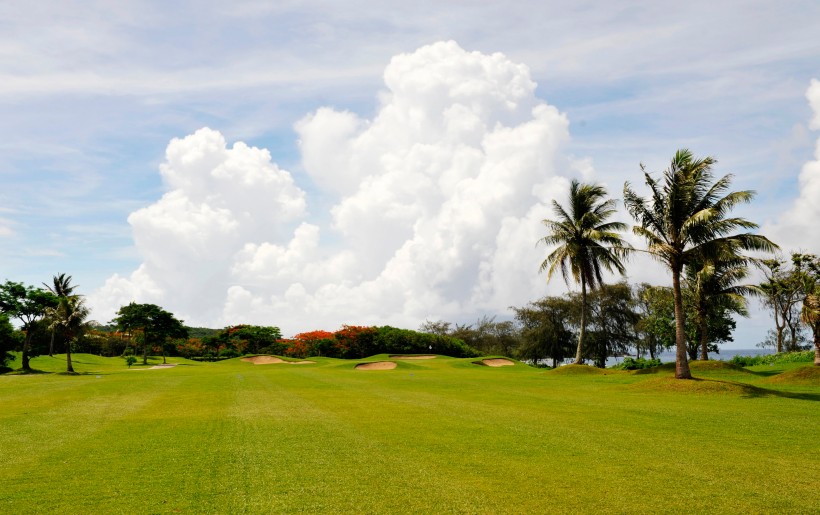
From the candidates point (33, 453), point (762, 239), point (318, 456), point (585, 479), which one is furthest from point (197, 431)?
point (762, 239)

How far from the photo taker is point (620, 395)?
80.8 feet

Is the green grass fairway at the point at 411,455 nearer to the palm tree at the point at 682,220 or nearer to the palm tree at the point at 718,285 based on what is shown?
the palm tree at the point at 682,220

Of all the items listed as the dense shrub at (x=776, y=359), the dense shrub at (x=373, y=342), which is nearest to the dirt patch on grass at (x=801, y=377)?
the dense shrub at (x=776, y=359)

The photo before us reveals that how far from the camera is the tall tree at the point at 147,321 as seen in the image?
3184 inches

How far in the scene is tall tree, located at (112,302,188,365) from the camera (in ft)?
265

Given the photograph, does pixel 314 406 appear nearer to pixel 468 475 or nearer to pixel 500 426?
pixel 500 426

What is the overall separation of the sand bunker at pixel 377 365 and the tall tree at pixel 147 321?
1594 inches

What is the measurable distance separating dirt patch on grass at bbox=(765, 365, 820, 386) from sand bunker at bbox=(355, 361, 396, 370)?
99.4 feet

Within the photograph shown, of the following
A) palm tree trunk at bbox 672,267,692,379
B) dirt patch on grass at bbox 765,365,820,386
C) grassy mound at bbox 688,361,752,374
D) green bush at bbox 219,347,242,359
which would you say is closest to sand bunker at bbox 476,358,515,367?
grassy mound at bbox 688,361,752,374

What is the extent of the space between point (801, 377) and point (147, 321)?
7762cm

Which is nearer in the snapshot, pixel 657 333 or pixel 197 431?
pixel 197 431

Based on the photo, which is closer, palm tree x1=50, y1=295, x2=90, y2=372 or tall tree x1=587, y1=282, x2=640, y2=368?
palm tree x1=50, y1=295, x2=90, y2=372

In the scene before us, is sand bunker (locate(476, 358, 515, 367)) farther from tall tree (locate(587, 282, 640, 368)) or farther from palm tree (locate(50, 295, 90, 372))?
palm tree (locate(50, 295, 90, 372))

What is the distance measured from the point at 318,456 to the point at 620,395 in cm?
1726
